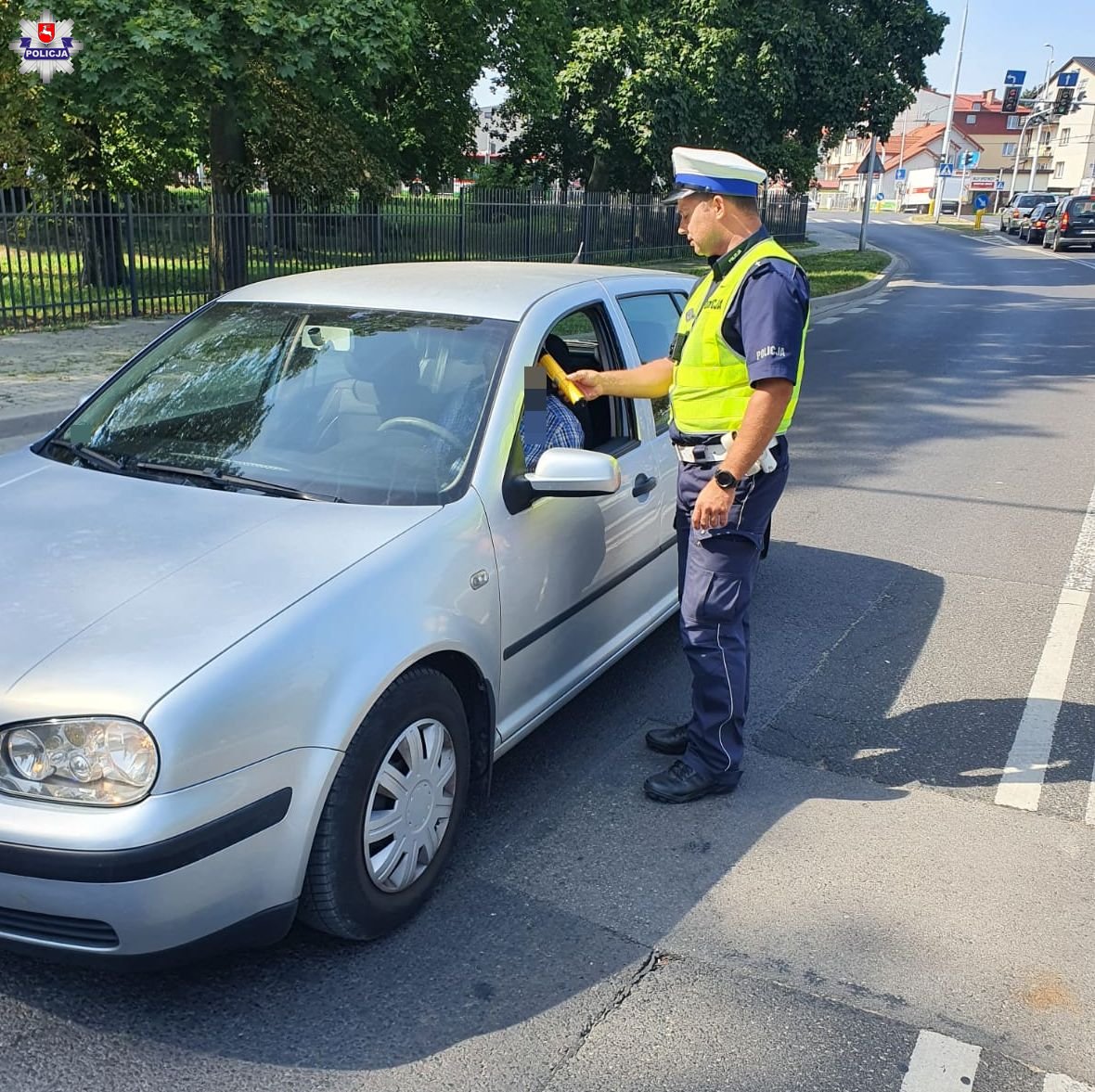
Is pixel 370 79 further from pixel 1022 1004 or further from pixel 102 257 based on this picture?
pixel 1022 1004

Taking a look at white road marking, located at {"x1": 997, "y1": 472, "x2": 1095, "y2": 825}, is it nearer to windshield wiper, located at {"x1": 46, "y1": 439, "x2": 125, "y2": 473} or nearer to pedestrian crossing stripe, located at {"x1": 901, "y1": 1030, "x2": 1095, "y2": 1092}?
pedestrian crossing stripe, located at {"x1": 901, "y1": 1030, "x2": 1095, "y2": 1092}

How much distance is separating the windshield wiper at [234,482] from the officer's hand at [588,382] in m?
1.01

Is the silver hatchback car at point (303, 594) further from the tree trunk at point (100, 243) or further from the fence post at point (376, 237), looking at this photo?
the fence post at point (376, 237)

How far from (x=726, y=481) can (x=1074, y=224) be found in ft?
131

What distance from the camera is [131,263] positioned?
1395 cm

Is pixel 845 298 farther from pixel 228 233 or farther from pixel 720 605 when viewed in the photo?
pixel 720 605

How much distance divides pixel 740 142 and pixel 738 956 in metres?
24.7

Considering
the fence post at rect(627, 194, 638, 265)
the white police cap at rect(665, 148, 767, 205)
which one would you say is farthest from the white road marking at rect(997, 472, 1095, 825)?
the fence post at rect(627, 194, 638, 265)

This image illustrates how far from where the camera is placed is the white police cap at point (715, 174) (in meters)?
3.15

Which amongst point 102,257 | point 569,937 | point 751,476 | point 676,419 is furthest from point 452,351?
point 102,257

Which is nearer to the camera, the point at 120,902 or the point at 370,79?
the point at 120,902

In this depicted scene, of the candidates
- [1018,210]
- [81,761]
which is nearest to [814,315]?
[81,761]

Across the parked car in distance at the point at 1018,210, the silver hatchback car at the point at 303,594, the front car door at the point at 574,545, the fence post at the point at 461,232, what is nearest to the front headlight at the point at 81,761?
the silver hatchback car at the point at 303,594

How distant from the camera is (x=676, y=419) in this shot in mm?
3369
